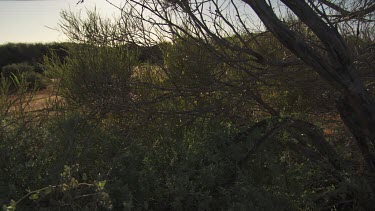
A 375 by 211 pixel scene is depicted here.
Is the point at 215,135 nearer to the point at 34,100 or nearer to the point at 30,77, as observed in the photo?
Result: the point at 34,100

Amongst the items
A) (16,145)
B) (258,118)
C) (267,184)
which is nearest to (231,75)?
(258,118)

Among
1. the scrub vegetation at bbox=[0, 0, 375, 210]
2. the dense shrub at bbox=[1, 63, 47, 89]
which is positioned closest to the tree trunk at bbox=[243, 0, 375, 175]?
the scrub vegetation at bbox=[0, 0, 375, 210]

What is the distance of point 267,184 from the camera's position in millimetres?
3184

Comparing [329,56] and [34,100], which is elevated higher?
[329,56]

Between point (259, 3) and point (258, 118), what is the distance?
158cm

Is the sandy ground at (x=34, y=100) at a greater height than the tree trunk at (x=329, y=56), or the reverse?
the tree trunk at (x=329, y=56)

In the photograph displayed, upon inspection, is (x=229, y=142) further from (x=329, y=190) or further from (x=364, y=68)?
(x=364, y=68)

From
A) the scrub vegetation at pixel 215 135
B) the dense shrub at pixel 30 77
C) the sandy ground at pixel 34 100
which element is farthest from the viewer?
the dense shrub at pixel 30 77

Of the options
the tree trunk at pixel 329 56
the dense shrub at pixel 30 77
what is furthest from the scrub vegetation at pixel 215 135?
the dense shrub at pixel 30 77

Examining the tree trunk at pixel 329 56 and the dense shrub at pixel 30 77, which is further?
the dense shrub at pixel 30 77

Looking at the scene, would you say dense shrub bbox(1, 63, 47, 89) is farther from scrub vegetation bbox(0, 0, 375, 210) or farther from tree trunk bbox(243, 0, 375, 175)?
tree trunk bbox(243, 0, 375, 175)

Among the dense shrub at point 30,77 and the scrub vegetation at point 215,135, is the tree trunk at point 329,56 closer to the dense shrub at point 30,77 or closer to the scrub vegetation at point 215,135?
the scrub vegetation at point 215,135

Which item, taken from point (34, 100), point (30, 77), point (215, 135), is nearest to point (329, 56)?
point (215, 135)

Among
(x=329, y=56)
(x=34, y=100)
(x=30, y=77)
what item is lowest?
(x=30, y=77)
